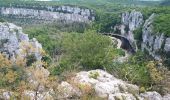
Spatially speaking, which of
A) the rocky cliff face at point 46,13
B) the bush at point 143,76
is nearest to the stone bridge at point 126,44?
the rocky cliff face at point 46,13

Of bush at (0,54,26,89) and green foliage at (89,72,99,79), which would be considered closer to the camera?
bush at (0,54,26,89)

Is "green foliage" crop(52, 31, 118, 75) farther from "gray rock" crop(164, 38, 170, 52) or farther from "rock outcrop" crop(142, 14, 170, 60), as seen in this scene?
"rock outcrop" crop(142, 14, 170, 60)

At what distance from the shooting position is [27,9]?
188 meters

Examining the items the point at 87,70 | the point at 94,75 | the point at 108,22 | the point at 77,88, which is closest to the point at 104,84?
the point at 94,75

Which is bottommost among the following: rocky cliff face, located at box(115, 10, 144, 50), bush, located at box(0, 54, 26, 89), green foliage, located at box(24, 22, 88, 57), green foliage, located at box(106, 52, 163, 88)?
green foliage, located at box(24, 22, 88, 57)

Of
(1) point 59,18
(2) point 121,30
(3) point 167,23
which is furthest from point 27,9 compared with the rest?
(3) point 167,23

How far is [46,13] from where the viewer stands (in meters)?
188

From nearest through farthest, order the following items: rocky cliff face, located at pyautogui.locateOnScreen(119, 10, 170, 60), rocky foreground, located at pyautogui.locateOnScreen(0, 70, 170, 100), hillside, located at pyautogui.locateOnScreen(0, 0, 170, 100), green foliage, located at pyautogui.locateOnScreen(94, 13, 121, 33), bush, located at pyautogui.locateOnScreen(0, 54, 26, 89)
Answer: bush, located at pyautogui.locateOnScreen(0, 54, 26, 89)
hillside, located at pyautogui.locateOnScreen(0, 0, 170, 100)
rocky foreground, located at pyautogui.locateOnScreen(0, 70, 170, 100)
rocky cliff face, located at pyautogui.locateOnScreen(119, 10, 170, 60)
green foliage, located at pyautogui.locateOnScreen(94, 13, 121, 33)

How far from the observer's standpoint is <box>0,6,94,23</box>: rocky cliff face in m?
184

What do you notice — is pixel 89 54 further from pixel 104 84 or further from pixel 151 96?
pixel 151 96

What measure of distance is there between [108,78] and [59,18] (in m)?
150

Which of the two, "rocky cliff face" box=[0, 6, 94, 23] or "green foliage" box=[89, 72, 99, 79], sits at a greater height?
"green foliage" box=[89, 72, 99, 79]

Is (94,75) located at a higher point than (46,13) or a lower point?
higher

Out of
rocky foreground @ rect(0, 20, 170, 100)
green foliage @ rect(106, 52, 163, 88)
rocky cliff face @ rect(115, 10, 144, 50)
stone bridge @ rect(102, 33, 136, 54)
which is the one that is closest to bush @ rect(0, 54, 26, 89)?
rocky foreground @ rect(0, 20, 170, 100)
